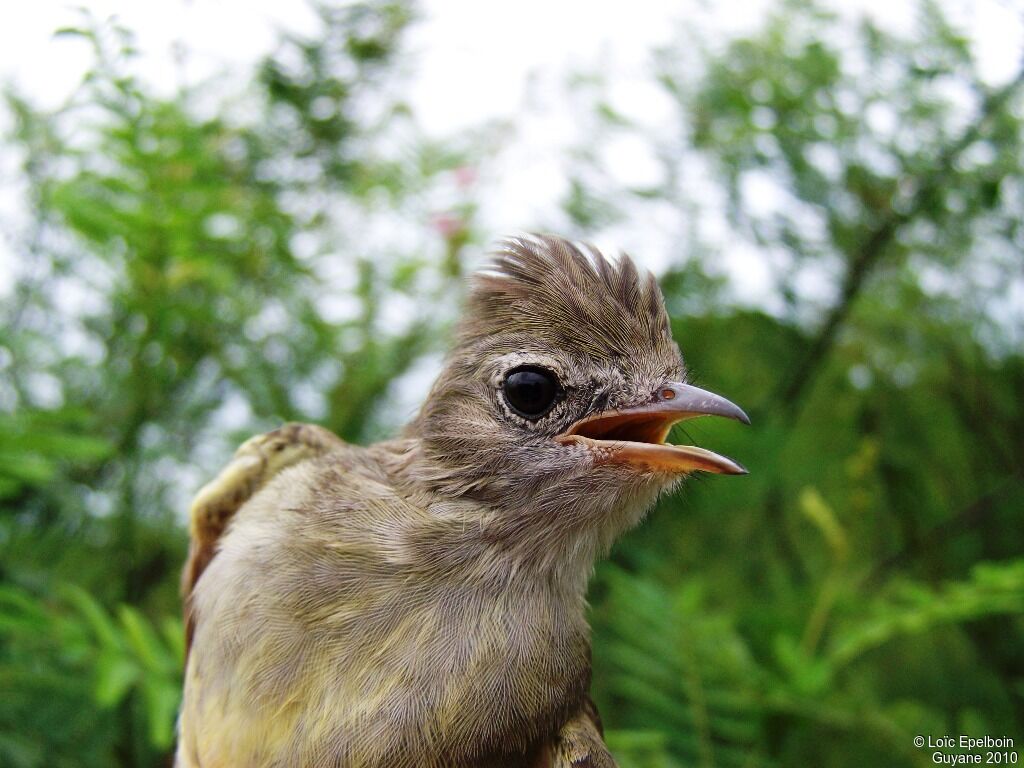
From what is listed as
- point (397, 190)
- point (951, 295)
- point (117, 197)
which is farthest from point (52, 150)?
point (951, 295)

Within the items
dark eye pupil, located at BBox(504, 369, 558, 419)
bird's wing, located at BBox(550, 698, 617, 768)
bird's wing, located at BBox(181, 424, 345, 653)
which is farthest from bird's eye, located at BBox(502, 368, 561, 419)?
bird's wing, located at BBox(550, 698, 617, 768)

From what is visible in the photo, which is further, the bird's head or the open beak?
the bird's head

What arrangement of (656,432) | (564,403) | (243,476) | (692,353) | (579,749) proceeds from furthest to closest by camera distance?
(692,353) < (243,476) < (656,432) < (564,403) < (579,749)

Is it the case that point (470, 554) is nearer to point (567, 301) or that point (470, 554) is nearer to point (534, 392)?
point (534, 392)

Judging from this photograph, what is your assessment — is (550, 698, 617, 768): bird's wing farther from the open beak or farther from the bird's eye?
Result: the bird's eye

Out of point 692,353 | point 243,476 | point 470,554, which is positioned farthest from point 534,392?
point 692,353

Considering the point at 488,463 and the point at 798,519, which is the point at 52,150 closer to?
the point at 488,463

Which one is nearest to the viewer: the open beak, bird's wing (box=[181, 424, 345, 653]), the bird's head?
the open beak

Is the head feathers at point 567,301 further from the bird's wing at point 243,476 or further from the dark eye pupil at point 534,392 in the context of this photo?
the bird's wing at point 243,476
